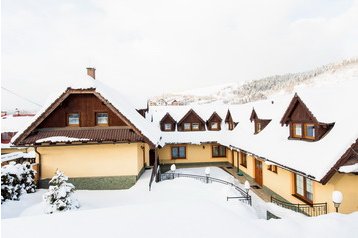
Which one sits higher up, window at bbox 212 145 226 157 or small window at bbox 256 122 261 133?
small window at bbox 256 122 261 133

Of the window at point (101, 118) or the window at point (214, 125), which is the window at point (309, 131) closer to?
the window at point (101, 118)

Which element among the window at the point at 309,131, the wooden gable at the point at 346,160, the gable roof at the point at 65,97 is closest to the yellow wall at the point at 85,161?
the gable roof at the point at 65,97

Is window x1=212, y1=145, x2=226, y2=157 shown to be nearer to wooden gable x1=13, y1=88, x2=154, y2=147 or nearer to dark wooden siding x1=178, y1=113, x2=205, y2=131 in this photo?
dark wooden siding x1=178, y1=113, x2=205, y2=131

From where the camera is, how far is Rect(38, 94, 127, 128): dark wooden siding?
53.0ft

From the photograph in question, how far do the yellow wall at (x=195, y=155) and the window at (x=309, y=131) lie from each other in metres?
13.3

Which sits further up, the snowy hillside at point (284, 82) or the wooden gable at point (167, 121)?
the snowy hillside at point (284, 82)

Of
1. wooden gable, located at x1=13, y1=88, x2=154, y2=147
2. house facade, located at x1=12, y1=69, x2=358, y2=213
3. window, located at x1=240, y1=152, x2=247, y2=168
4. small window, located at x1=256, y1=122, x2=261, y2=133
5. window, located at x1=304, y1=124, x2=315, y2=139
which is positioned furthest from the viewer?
window, located at x1=240, y1=152, x2=247, y2=168

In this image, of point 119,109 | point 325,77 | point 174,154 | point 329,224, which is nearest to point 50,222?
point 329,224

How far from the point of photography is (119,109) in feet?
50.2

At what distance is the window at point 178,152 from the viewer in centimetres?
2684

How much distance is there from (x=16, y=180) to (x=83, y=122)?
201 inches

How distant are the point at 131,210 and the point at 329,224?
492 centimetres

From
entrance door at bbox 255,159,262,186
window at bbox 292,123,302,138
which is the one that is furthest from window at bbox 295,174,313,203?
entrance door at bbox 255,159,262,186

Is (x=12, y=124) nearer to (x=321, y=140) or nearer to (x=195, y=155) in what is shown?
(x=195, y=155)
